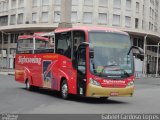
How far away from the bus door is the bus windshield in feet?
1.36

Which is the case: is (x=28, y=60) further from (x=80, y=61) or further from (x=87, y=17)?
(x=87, y=17)

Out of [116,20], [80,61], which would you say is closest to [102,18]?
[116,20]

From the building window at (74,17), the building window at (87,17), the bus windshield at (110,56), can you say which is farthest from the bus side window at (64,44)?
the building window at (87,17)

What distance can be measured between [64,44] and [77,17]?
5066cm

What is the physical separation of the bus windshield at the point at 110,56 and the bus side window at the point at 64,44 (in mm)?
1433

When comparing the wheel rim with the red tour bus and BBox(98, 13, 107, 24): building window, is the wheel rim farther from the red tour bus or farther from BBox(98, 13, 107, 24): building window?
BBox(98, 13, 107, 24): building window

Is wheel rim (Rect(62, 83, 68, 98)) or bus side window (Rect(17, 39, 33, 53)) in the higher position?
bus side window (Rect(17, 39, 33, 53))

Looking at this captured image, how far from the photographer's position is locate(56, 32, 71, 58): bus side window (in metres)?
18.2

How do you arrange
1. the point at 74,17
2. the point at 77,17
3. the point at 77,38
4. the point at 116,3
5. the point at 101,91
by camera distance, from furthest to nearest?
1. the point at 116,3
2. the point at 74,17
3. the point at 77,17
4. the point at 77,38
5. the point at 101,91

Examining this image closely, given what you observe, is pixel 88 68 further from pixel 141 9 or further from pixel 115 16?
pixel 141 9

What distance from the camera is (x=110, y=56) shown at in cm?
1695

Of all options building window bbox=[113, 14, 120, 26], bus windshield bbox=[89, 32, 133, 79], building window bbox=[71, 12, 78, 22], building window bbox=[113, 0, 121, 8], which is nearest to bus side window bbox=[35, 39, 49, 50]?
bus windshield bbox=[89, 32, 133, 79]

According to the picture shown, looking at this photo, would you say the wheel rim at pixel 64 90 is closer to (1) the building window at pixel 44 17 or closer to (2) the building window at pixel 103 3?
(1) the building window at pixel 44 17

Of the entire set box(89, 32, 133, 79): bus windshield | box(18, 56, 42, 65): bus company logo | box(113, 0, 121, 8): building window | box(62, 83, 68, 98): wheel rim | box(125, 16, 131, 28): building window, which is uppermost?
box(113, 0, 121, 8): building window
